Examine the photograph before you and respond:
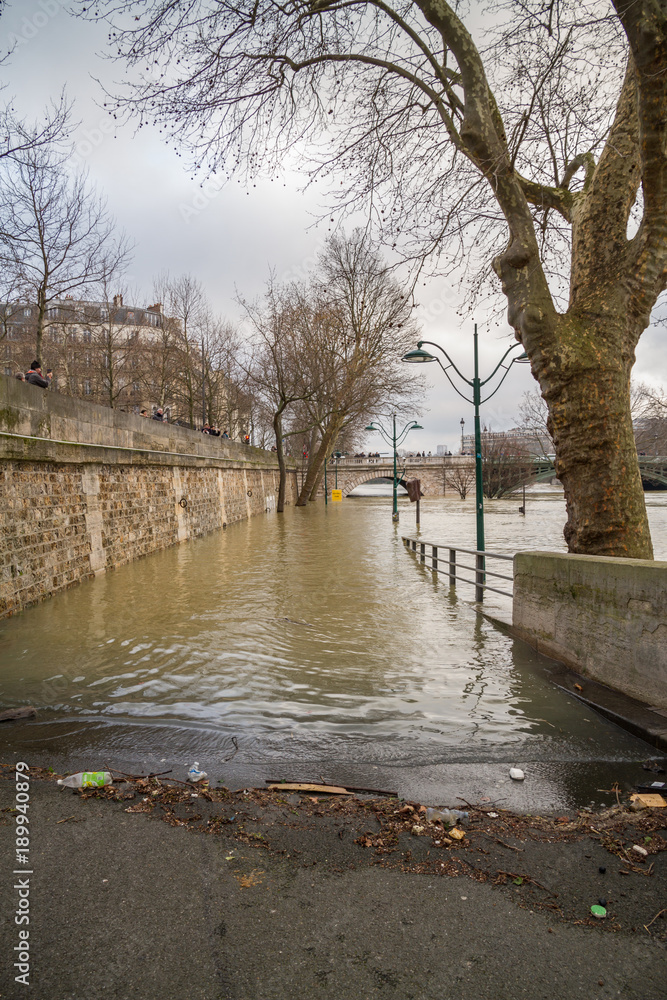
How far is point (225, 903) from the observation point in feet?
7.56

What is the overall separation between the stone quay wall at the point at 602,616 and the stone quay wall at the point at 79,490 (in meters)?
6.91

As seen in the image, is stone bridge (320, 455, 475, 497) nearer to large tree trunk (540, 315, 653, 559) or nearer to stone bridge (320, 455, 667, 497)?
stone bridge (320, 455, 667, 497)

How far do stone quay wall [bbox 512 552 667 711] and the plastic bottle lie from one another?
12.7 ft

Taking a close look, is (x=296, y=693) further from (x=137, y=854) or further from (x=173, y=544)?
(x=173, y=544)

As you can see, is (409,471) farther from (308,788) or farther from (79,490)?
(308,788)

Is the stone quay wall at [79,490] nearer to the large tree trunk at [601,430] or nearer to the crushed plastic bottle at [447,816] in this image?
the crushed plastic bottle at [447,816]

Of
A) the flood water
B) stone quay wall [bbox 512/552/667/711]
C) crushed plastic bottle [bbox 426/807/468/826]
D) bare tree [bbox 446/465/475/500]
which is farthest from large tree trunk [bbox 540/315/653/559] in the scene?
bare tree [bbox 446/465/475/500]

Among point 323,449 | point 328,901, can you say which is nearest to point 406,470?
point 323,449

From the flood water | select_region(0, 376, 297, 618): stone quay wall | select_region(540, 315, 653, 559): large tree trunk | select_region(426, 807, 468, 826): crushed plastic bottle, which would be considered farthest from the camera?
select_region(0, 376, 297, 618): stone quay wall

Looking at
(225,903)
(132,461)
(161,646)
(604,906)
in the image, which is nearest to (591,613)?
(604,906)

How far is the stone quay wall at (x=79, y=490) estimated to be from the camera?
8453 mm

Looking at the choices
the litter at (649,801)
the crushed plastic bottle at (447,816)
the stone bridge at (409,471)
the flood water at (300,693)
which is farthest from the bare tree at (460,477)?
the crushed plastic bottle at (447,816)

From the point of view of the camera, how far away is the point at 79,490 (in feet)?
36.4

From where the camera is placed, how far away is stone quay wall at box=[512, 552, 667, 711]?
438cm
